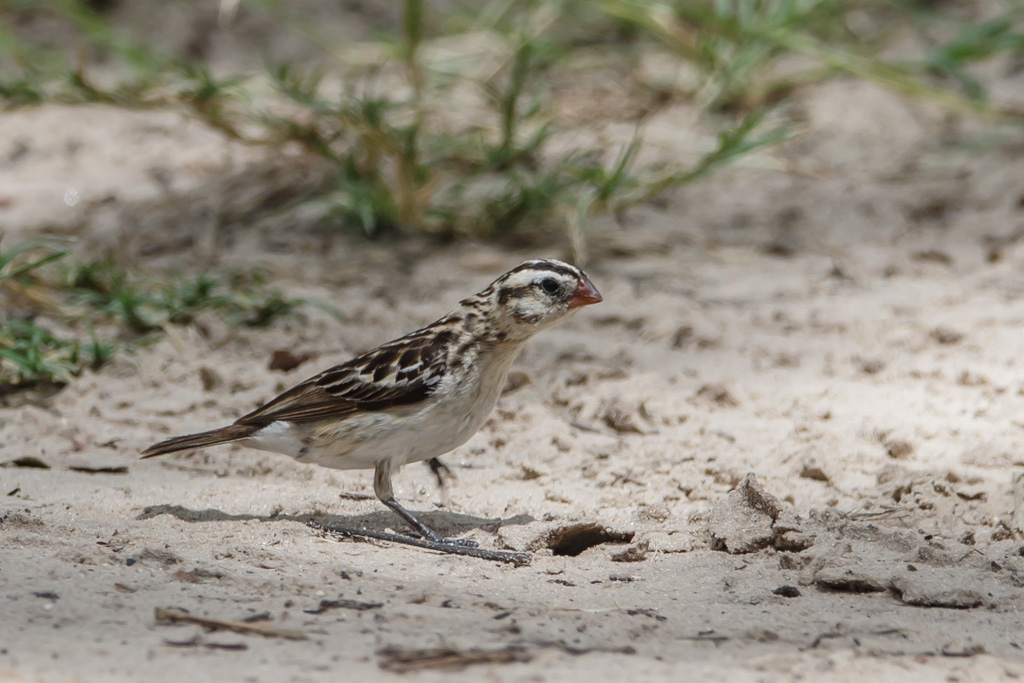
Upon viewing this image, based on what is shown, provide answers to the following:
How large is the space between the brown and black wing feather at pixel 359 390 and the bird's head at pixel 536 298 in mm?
246

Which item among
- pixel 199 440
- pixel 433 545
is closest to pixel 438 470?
pixel 433 545

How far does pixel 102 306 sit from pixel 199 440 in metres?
2.07

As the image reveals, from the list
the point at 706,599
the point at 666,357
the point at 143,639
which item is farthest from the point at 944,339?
the point at 143,639

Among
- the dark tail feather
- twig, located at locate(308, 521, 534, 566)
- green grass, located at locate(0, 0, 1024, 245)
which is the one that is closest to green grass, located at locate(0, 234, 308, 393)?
green grass, located at locate(0, 0, 1024, 245)

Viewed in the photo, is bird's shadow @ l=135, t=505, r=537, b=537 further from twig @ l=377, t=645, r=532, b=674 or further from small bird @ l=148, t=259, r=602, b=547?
twig @ l=377, t=645, r=532, b=674

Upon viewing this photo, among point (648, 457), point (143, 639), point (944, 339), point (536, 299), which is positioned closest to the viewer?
point (143, 639)

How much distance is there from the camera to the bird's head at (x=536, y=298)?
16.4ft

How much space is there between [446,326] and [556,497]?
847 mm

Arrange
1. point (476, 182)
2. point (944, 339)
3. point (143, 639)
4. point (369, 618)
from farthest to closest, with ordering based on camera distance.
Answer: point (476, 182), point (944, 339), point (369, 618), point (143, 639)

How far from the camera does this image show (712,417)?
576cm

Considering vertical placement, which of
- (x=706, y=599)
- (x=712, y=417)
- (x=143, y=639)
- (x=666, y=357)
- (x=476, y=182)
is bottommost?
(x=143, y=639)

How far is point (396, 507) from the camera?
475 cm

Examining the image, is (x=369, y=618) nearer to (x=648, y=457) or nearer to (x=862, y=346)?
(x=648, y=457)

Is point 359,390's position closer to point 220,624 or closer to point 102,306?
point 220,624
